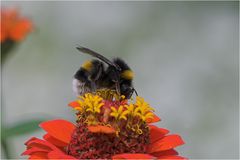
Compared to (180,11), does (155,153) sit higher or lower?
lower

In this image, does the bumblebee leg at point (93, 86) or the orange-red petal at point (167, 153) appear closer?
the orange-red petal at point (167, 153)

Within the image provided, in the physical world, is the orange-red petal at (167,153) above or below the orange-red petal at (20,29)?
below

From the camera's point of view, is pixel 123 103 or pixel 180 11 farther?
pixel 180 11

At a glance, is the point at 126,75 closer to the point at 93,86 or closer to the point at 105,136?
the point at 93,86

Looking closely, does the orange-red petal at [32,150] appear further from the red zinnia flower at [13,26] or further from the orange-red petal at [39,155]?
the red zinnia flower at [13,26]

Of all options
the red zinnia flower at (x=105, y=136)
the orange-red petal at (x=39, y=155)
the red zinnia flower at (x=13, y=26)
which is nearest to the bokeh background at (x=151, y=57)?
the red zinnia flower at (x=13, y=26)

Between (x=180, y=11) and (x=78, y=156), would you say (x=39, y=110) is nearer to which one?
(x=180, y=11)

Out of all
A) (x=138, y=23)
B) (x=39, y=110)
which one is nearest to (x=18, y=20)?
(x=39, y=110)

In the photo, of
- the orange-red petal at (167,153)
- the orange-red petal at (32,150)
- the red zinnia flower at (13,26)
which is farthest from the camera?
the red zinnia flower at (13,26)
